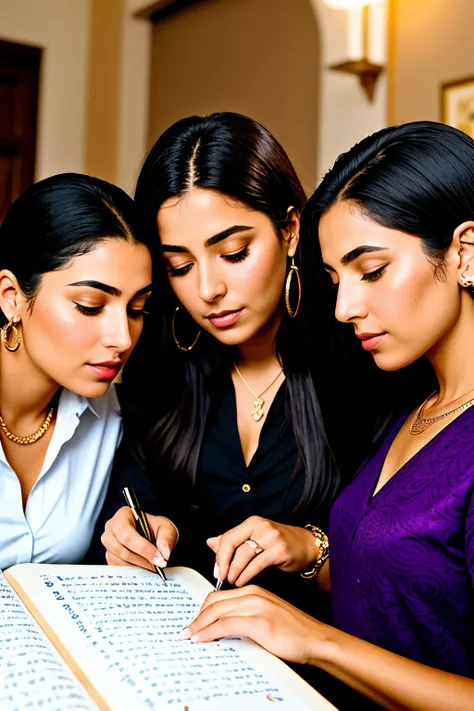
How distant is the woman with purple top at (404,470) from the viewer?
103cm

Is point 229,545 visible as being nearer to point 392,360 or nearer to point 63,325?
point 392,360

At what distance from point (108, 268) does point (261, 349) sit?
0.46m

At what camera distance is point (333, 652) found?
102 cm

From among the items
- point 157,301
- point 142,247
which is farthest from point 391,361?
point 157,301

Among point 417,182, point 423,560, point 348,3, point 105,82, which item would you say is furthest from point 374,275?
point 105,82

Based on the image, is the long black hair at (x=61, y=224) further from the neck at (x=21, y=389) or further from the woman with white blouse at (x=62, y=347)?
the neck at (x=21, y=389)

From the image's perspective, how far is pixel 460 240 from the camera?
1.22m

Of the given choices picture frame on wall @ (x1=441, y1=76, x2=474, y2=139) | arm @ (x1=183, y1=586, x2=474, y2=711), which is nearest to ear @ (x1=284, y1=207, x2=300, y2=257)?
arm @ (x1=183, y1=586, x2=474, y2=711)

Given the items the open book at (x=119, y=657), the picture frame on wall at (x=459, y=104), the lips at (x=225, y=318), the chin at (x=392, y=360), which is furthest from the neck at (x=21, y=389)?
the picture frame on wall at (x=459, y=104)

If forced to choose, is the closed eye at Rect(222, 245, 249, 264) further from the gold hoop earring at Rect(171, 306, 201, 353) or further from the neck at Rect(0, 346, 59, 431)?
the neck at Rect(0, 346, 59, 431)

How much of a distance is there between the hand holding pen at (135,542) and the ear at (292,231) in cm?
59

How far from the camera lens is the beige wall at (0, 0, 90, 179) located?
16.6 ft

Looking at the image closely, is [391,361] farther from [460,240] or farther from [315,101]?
[315,101]

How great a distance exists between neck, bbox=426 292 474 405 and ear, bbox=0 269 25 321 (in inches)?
30.3
